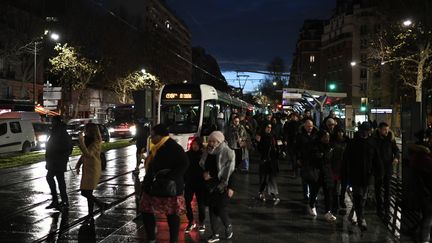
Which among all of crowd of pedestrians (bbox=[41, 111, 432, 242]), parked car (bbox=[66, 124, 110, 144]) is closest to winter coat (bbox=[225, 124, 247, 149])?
crowd of pedestrians (bbox=[41, 111, 432, 242])

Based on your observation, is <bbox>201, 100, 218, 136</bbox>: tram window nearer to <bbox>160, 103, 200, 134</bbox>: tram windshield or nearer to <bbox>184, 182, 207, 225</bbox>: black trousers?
<bbox>160, 103, 200, 134</bbox>: tram windshield

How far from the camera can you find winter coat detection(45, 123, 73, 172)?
10430mm

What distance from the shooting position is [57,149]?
34.2 ft

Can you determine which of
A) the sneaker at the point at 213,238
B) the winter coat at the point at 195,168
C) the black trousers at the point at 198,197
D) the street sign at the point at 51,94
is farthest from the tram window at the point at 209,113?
the sneaker at the point at 213,238

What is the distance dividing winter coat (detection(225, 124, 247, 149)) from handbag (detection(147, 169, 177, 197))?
8008 millimetres

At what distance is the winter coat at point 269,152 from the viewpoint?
449 inches

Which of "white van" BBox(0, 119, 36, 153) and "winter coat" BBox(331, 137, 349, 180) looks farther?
"white van" BBox(0, 119, 36, 153)

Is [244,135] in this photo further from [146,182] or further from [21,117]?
[21,117]

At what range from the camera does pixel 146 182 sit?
705cm

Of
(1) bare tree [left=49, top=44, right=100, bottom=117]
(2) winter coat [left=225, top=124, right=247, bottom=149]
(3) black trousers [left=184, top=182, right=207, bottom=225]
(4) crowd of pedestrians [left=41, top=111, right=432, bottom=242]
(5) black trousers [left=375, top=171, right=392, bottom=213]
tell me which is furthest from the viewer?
(1) bare tree [left=49, top=44, right=100, bottom=117]

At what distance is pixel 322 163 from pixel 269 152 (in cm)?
189

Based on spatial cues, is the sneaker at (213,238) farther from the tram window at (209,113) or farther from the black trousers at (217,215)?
the tram window at (209,113)

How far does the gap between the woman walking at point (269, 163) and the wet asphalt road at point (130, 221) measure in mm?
340

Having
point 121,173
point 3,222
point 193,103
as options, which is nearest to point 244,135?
point 121,173
